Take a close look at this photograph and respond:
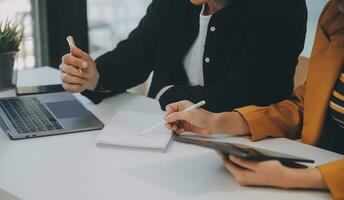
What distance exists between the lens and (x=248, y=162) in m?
1.11

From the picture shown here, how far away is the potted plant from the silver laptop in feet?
0.56

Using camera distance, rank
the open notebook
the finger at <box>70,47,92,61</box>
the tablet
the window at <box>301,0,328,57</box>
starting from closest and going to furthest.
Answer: the tablet < the open notebook < the finger at <box>70,47,92,61</box> < the window at <box>301,0,328,57</box>

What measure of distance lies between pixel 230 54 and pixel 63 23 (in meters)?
1.20

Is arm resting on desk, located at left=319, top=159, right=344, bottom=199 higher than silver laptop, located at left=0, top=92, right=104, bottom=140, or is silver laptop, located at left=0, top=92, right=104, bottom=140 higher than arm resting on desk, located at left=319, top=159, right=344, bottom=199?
arm resting on desk, located at left=319, top=159, right=344, bottom=199

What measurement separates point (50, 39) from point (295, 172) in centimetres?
180

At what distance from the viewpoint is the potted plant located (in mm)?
1797

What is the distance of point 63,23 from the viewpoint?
261cm

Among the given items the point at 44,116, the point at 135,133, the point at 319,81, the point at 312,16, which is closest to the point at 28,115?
the point at 44,116

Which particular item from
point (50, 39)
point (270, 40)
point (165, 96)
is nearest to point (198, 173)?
point (165, 96)

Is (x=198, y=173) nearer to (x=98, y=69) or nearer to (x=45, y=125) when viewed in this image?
(x=45, y=125)

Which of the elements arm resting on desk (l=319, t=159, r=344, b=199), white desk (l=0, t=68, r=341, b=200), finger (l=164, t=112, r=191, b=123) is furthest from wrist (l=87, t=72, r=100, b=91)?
arm resting on desk (l=319, t=159, r=344, b=199)

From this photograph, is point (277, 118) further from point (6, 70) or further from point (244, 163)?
point (6, 70)

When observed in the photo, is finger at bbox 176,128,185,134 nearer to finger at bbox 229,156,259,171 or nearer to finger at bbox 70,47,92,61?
finger at bbox 229,156,259,171

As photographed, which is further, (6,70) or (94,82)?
(6,70)
